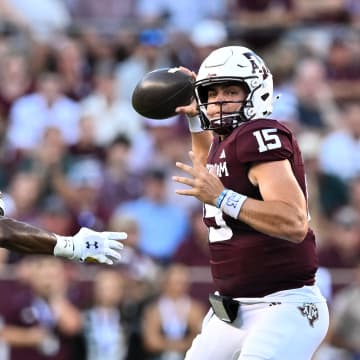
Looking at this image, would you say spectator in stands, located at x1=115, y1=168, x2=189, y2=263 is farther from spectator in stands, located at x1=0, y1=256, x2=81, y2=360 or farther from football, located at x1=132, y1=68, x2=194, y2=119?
football, located at x1=132, y1=68, x2=194, y2=119

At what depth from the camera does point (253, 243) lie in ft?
17.5

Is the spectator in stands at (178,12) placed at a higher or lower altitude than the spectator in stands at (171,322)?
higher

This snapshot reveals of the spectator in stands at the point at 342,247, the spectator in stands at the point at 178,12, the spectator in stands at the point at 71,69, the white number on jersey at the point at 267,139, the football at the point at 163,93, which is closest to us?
the white number on jersey at the point at 267,139

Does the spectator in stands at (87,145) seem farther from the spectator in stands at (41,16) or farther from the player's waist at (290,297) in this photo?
the player's waist at (290,297)

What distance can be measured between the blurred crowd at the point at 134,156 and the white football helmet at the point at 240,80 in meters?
3.54

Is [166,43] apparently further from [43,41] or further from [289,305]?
[289,305]

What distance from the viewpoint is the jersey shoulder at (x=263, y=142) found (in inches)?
204

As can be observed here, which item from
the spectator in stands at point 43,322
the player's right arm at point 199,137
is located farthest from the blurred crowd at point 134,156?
the player's right arm at point 199,137

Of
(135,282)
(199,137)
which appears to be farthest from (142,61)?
(199,137)

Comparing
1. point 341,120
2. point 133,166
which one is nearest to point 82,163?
point 133,166

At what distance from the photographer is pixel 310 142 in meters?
11.1

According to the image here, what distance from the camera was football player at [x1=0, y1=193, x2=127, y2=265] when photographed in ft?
17.5

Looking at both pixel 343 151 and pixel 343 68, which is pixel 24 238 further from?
pixel 343 68

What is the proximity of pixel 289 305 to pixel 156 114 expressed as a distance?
136cm
